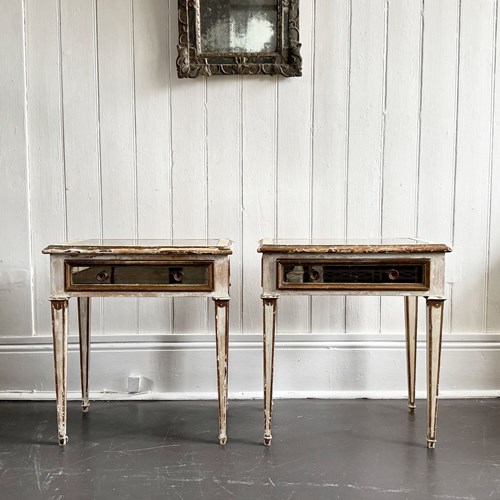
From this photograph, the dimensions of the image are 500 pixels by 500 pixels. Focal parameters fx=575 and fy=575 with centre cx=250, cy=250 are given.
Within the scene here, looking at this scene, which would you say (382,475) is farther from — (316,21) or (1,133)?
(1,133)

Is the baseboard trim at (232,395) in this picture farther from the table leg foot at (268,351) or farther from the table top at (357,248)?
the table top at (357,248)

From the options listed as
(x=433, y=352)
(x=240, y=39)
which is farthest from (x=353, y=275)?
(x=240, y=39)

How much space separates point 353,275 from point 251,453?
2.46ft

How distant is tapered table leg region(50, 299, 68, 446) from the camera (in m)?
2.14

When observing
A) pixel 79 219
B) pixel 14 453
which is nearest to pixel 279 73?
pixel 79 219

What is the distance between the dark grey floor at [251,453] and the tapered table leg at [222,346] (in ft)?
0.30

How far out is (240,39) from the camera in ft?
8.65

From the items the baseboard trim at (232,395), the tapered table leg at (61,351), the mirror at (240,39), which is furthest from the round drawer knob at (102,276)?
the mirror at (240,39)

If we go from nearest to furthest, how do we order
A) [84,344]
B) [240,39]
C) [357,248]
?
[357,248], [84,344], [240,39]

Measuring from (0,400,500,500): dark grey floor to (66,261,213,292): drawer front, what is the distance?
598 mm

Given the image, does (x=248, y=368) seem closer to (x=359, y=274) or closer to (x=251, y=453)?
(x=251, y=453)

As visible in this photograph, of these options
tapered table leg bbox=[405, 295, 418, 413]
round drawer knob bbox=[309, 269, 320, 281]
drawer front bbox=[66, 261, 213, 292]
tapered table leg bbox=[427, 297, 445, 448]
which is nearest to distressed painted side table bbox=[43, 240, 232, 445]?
drawer front bbox=[66, 261, 213, 292]

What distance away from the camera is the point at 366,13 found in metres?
2.65

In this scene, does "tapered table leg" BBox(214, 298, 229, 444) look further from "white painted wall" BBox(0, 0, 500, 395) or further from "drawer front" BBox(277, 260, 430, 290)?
"white painted wall" BBox(0, 0, 500, 395)
